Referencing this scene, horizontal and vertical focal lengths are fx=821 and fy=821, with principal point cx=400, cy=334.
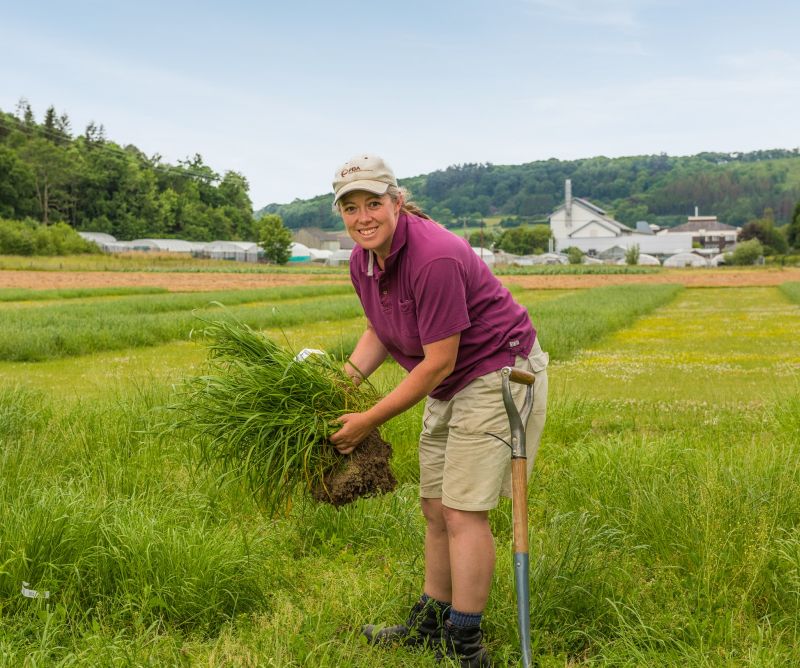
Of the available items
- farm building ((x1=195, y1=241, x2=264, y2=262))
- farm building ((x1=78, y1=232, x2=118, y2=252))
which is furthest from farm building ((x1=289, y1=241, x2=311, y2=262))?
farm building ((x1=78, y1=232, x2=118, y2=252))

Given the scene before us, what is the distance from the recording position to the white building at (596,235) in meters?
115

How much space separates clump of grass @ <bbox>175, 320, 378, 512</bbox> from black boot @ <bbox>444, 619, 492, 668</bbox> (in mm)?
798

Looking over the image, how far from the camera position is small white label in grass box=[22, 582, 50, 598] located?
10.6 feet

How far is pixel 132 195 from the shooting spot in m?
100

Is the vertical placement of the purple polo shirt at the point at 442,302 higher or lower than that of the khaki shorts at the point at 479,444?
higher

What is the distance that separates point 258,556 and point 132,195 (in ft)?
340

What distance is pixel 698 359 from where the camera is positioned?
1324cm

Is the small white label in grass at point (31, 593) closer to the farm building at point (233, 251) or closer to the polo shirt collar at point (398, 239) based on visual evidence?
the polo shirt collar at point (398, 239)

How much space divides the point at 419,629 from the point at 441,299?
1.33m

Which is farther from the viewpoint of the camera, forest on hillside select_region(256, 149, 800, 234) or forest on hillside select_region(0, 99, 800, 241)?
forest on hillside select_region(256, 149, 800, 234)

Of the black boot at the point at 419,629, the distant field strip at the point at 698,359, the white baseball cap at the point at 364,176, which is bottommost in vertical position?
the distant field strip at the point at 698,359

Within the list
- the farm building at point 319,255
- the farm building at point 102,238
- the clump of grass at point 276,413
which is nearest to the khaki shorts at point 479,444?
the clump of grass at point 276,413

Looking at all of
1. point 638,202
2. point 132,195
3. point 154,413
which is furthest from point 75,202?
point 638,202

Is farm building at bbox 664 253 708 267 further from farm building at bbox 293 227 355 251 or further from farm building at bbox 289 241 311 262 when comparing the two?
farm building at bbox 293 227 355 251
